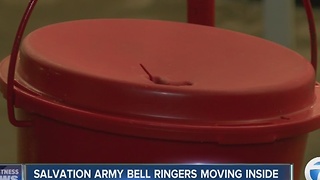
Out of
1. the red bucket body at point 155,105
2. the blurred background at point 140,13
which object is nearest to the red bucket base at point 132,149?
the red bucket body at point 155,105

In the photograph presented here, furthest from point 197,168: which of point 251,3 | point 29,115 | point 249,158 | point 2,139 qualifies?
point 251,3

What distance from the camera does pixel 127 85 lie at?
2.01ft

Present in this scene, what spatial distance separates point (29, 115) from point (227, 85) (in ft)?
0.67

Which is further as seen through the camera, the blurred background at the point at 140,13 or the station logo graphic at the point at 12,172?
the blurred background at the point at 140,13

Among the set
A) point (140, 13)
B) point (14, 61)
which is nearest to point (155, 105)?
point (14, 61)

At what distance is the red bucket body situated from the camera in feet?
2.01

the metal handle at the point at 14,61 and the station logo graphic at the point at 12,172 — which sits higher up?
the metal handle at the point at 14,61

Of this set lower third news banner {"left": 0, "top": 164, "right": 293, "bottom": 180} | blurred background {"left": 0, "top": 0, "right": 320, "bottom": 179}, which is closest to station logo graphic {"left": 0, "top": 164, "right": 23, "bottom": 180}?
lower third news banner {"left": 0, "top": 164, "right": 293, "bottom": 180}

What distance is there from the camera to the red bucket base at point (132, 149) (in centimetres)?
62

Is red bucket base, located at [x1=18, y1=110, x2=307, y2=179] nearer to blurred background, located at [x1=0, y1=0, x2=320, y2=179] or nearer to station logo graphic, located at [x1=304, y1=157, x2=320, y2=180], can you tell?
station logo graphic, located at [x1=304, y1=157, x2=320, y2=180]

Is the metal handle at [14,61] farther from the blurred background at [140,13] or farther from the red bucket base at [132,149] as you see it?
the blurred background at [140,13]

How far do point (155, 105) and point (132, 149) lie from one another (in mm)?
49

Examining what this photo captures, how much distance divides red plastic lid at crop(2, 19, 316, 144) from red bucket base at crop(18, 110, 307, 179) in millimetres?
22

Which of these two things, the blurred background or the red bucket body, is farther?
the blurred background
